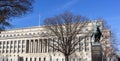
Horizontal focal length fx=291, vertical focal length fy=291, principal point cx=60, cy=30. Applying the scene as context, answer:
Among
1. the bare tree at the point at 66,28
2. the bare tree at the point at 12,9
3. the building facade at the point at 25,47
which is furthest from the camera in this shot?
the building facade at the point at 25,47

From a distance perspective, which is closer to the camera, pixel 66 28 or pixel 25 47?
pixel 66 28

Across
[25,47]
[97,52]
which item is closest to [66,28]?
[97,52]

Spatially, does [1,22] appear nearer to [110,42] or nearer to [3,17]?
[3,17]

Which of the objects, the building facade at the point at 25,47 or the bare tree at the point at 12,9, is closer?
the bare tree at the point at 12,9

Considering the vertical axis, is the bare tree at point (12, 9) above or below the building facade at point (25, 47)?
above

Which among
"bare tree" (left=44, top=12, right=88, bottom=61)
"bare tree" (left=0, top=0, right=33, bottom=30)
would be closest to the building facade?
"bare tree" (left=44, top=12, right=88, bottom=61)

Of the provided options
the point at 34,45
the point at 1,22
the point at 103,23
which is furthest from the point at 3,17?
the point at 34,45

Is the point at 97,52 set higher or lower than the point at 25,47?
higher

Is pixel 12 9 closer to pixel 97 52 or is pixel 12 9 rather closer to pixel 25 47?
pixel 97 52

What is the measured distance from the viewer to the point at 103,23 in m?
75.5

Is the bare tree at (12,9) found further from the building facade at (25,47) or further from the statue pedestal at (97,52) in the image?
the building facade at (25,47)

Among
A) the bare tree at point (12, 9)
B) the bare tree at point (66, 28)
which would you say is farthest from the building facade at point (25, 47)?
the bare tree at point (12, 9)

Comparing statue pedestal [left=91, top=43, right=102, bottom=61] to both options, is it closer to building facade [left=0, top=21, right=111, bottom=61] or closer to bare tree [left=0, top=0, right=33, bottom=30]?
bare tree [left=0, top=0, right=33, bottom=30]

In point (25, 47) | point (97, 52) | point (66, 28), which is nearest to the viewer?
point (97, 52)
